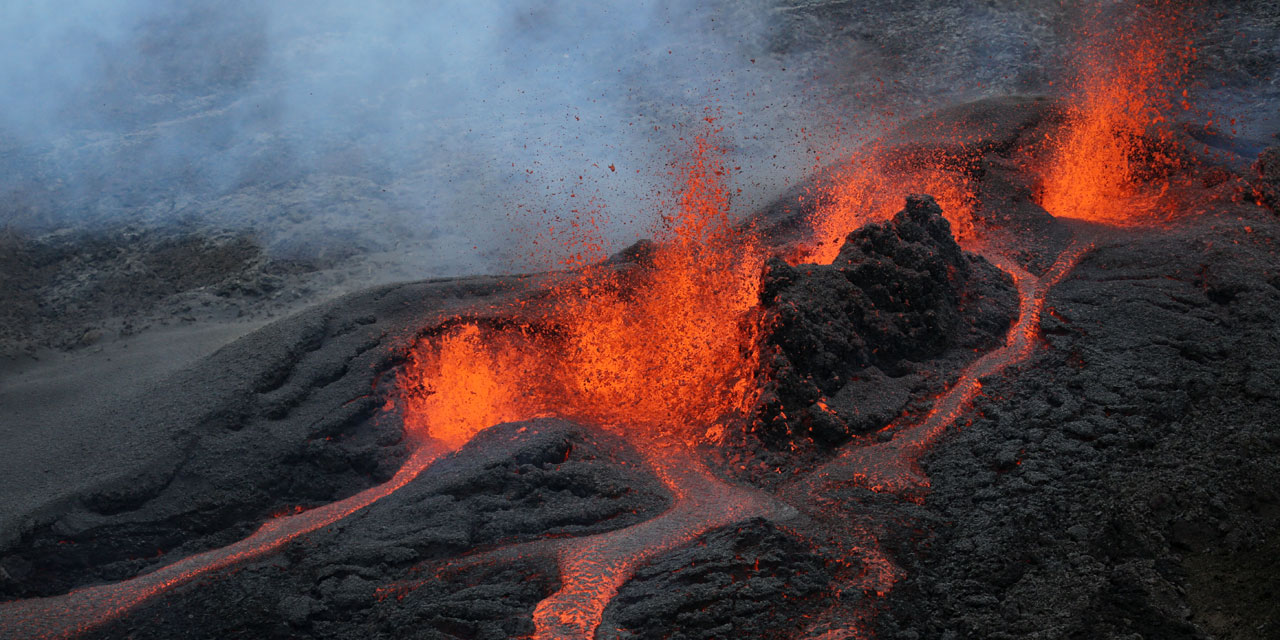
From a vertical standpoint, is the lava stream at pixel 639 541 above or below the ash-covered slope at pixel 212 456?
below

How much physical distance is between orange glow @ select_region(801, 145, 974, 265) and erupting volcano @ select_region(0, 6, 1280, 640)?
0.22ft

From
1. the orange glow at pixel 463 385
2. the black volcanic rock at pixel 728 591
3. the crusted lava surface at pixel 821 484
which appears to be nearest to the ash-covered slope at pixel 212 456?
the crusted lava surface at pixel 821 484

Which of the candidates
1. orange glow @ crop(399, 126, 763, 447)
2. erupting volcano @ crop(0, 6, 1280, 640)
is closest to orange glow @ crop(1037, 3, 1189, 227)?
erupting volcano @ crop(0, 6, 1280, 640)

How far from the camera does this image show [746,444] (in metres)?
5.04

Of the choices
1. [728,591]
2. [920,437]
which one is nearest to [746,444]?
[920,437]

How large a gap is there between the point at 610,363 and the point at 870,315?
1.73 metres

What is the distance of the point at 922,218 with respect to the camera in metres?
6.10

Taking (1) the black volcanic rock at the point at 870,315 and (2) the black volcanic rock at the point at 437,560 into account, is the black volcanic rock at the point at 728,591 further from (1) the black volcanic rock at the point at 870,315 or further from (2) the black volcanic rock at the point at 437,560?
(1) the black volcanic rock at the point at 870,315

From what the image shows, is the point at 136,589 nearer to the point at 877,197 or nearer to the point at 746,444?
the point at 746,444

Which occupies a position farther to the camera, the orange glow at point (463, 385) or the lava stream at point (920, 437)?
the orange glow at point (463, 385)

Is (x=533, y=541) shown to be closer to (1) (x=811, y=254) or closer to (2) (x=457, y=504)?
(2) (x=457, y=504)

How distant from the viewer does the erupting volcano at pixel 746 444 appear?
3.80m

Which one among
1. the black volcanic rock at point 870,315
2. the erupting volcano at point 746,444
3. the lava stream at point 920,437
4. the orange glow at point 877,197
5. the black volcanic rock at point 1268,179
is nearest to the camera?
the erupting volcano at point 746,444

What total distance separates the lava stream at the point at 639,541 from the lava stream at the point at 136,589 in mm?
1301
